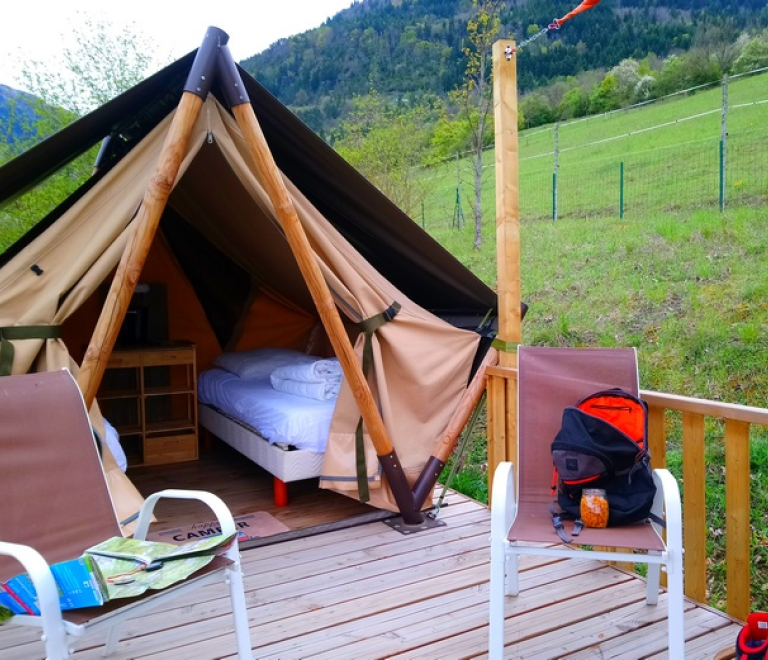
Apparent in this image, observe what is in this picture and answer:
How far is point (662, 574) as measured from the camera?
276cm

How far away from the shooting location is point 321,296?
3.11 metres

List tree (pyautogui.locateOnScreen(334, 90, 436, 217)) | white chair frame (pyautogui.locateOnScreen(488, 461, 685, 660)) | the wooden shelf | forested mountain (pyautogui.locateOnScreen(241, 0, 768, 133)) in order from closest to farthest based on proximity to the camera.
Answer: white chair frame (pyautogui.locateOnScreen(488, 461, 685, 660))
the wooden shelf
tree (pyautogui.locateOnScreen(334, 90, 436, 217))
forested mountain (pyautogui.locateOnScreen(241, 0, 768, 133))

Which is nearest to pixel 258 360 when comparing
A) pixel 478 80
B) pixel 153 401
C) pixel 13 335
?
pixel 153 401

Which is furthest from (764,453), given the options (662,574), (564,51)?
(564,51)

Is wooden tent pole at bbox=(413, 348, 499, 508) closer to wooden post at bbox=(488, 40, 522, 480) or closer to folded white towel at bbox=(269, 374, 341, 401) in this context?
wooden post at bbox=(488, 40, 522, 480)

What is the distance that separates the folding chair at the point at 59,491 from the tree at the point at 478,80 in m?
7.60

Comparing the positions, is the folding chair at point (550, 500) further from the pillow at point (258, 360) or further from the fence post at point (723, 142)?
the fence post at point (723, 142)

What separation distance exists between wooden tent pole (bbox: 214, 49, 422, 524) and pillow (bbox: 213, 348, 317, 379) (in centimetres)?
131

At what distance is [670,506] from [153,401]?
13.4 feet

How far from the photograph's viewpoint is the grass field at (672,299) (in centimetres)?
443

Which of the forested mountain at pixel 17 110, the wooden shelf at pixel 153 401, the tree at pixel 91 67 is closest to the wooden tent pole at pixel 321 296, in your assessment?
the wooden shelf at pixel 153 401

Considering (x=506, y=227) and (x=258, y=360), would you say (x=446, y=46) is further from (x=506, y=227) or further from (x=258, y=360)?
(x=506, y=227)

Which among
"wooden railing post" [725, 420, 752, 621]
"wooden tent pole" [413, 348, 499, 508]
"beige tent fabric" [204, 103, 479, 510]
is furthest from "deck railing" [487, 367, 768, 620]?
"beige tent fabric" [204, 103, 479, 510]

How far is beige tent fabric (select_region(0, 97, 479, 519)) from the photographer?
9.34 ft
